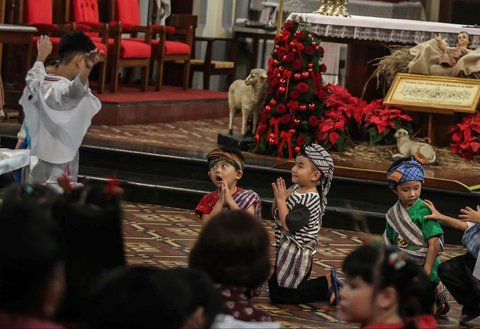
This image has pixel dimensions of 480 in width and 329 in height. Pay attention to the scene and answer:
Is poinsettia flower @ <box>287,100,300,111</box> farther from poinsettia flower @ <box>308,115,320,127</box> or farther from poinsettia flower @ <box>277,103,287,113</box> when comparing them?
poinsettia flower @ <box>308,115,320,127</box>

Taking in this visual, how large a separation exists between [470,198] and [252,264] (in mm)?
5605

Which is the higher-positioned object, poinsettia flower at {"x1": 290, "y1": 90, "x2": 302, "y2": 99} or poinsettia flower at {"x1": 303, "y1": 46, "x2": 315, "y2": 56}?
poinsettia flower at {"x1": 303, "y1": 46, "x2": 315, "y2": 56}

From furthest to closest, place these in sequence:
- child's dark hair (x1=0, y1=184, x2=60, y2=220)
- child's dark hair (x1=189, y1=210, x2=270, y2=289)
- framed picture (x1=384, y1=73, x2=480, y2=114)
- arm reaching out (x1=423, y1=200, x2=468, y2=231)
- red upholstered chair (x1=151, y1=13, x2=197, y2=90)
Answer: red upholstered chair (x1=151, y1=13, x2=197, y2=90) → framed picture (x1=384, y1=73, x2=480, y2=114) → arm reaching out (x1=423, y1=200, x2=468, y2=231) → child's dark hair (x1=189, y1=210, x2=270, y2=289) → child's dark hair (x1=0, y1=184, x2=60, y2=220)

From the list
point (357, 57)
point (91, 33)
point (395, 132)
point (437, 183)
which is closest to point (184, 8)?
point (91, 33)

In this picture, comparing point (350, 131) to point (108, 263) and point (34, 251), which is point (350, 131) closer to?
point (108, 263)

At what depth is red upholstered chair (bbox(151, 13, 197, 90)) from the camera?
13.4 m

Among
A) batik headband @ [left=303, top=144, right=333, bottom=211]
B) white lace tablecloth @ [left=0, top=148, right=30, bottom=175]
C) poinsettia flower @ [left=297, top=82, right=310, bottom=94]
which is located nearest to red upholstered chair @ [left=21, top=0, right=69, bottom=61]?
poinsettia flower @ [left=297, top=82, right=310, bottom=94]

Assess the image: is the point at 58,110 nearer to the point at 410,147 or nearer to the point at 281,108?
the point at 281,108

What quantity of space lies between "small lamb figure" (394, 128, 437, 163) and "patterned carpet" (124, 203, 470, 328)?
4.51ft

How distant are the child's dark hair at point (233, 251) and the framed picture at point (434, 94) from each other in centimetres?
652

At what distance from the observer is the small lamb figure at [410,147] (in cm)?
986

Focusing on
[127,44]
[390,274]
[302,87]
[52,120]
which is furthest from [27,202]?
[127,44]

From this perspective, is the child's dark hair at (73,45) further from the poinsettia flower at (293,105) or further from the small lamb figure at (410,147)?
the small lamb figure at (410,147)

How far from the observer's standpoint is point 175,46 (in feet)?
44.9
